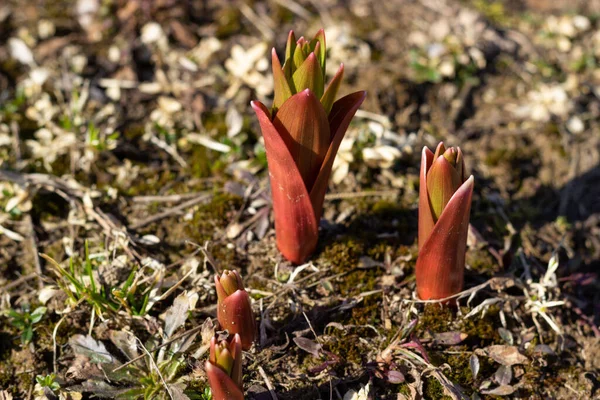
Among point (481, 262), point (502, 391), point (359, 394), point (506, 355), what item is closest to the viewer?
point (359, 394)

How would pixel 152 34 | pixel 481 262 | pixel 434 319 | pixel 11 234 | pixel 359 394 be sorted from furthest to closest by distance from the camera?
pixel 152 34 → pixel 11 234 → pixel 481 262 → pixel 434 319 → pixel 359 394

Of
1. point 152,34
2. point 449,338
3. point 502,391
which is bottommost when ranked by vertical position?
point 502,391

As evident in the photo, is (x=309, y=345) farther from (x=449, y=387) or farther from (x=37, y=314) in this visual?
(x=37, y=314)

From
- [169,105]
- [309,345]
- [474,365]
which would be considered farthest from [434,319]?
[169,105]

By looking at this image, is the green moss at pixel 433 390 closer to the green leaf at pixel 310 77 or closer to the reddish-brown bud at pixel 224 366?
the reddish-brown bud at pixel 224 366

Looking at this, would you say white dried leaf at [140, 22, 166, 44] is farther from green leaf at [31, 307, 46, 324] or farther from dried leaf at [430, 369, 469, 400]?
dried leaf at [430, 369, 469, 400]

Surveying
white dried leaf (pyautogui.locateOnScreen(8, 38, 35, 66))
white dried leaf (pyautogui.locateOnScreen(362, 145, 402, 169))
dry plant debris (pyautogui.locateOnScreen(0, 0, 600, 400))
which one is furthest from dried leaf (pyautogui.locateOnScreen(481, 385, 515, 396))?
white dried leaf (pyautogui.locateOnScreen(8, 38, 35, 66))

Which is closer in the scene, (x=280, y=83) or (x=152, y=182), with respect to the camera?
(x=280, y=83)

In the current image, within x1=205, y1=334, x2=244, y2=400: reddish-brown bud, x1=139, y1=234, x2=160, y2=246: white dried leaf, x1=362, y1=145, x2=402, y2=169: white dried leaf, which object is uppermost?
x1=362, y1=145, x2=402, y2=169: white dried leaf
